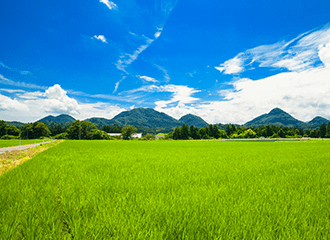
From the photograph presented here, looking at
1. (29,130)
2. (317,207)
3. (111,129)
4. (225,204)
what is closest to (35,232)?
(225,204)

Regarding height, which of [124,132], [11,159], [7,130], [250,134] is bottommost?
[11,159]

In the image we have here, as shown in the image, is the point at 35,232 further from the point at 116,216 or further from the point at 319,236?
the point at 319,236

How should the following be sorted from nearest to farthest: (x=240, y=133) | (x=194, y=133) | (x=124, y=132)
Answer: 1. (x=124, y=132)
2. (x=194, y=133)
3. (x=240, y=133)

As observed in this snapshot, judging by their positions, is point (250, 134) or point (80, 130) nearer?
point (80, 130)

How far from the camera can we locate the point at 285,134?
325 ft

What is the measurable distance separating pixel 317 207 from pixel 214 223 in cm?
217

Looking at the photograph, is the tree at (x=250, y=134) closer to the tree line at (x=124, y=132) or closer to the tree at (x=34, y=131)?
the tree line at (x=124, y=132)

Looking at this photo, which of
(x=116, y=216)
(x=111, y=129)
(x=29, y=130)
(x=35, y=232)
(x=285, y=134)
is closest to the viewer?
(x=35, y=232)

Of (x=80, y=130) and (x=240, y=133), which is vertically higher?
(x=80, y=130)

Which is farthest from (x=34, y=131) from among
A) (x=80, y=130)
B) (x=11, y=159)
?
(x=11, y=159)

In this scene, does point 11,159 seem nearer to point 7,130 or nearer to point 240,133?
point 7,130

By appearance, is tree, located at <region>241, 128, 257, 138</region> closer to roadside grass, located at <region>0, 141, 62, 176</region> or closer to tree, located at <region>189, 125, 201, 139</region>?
tree, located at <region>189, 125, 201, 139</region>

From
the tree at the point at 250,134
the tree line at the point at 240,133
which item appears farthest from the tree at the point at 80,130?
the tree at the point at 250,134

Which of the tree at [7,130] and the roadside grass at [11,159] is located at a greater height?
the tree at [7,130]
